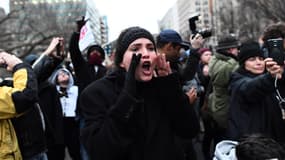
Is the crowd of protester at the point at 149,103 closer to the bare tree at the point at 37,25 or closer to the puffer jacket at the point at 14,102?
the puffer jacket at the point at 14,102

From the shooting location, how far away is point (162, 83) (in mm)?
2840

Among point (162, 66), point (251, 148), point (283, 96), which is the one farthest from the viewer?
point (283, 96)

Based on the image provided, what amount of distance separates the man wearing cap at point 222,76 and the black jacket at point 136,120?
3.09 metres

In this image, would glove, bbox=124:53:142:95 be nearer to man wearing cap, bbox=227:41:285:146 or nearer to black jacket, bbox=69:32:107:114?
man wearing cap, bbox=227:41:285:146

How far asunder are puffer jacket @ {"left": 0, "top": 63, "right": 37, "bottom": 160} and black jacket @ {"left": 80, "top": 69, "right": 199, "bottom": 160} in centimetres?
101

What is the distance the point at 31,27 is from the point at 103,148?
43.3 m

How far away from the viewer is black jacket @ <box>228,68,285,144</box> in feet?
13.7

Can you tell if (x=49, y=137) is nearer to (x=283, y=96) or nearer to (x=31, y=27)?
(x=283, y=96)

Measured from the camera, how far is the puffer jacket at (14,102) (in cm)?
366

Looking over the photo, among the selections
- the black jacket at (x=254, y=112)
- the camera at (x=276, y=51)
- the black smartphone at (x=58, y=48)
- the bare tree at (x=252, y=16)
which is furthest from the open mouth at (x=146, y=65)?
the bare tree at (x=252, y=16)

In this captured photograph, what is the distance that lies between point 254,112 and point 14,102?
198 cm

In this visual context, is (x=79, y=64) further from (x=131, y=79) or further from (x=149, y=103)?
(x=131, y=79)

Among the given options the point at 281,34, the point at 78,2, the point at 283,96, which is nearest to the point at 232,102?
the point at 283,96

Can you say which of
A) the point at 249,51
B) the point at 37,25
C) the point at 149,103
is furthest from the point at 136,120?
the point at 37,25
